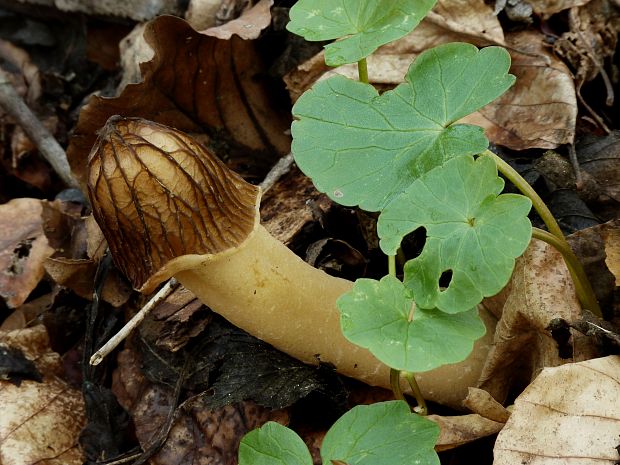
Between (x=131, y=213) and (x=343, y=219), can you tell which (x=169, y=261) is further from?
(x=343, y=219)

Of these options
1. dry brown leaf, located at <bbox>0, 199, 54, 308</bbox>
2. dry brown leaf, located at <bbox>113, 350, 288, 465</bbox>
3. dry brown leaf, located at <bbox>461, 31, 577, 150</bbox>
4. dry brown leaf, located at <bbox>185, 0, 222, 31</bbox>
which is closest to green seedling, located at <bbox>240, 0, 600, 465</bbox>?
dry brown leaf, located at <bbox>113, 350, 288, 465</bbox>

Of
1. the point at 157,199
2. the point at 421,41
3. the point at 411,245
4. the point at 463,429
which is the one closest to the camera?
the point at 157,199

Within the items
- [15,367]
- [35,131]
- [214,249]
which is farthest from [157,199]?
[35,131]

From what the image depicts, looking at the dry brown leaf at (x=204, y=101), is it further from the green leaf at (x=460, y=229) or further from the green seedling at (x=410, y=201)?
the green leaf at (x=460, y=229)

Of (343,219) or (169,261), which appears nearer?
(169,261)

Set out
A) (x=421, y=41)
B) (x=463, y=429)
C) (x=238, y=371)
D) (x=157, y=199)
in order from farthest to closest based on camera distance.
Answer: (x=421, y=41), (x=238, y=371), (x=463, y=429), (x=157, y=199)

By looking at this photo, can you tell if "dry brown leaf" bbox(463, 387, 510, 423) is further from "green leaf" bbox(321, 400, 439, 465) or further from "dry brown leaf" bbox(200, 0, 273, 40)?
"dry brown leaf" bbox(200, 0, 273, 40)

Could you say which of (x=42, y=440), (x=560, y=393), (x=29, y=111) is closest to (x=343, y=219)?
(x=560, y=393)

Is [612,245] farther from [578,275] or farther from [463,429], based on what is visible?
[463,429]
